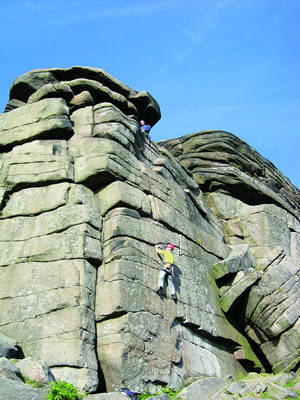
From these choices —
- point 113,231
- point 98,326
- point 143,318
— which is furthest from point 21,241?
point 143,318

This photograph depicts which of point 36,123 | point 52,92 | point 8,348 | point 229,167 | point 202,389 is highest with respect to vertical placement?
point 52,92

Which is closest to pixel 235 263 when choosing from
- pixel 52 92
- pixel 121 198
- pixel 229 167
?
pixel 121 198

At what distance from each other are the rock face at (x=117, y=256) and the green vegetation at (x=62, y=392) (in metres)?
0.64

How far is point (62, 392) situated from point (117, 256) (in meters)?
4.14

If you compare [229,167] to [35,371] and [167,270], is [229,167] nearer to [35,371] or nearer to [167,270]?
[167,270]

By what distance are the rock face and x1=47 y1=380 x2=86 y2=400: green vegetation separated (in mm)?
641

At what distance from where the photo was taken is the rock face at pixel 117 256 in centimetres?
1066

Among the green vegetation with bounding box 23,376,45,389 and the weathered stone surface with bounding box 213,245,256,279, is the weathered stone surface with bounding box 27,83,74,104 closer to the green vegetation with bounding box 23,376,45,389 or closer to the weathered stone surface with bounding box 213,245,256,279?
the weathered stone surface with bounding box 213,245,256,279

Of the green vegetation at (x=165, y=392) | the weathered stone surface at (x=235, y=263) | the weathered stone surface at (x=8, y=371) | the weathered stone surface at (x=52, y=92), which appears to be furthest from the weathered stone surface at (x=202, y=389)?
the weathered stone surface at (x=52, y=92)

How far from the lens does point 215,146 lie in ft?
76.4

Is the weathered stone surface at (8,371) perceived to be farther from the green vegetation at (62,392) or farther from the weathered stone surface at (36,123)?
the weathered stone surface at (36,123)

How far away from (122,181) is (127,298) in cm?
446

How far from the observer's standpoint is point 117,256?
11883 millimetres

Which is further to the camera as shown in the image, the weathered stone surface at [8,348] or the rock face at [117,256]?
the rock face at [117,256]
